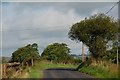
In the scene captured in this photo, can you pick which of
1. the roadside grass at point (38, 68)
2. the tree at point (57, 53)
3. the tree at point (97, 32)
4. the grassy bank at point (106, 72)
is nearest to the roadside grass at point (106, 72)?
the grassy bank at point (106, 72)

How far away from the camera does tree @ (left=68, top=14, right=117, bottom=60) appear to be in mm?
52688

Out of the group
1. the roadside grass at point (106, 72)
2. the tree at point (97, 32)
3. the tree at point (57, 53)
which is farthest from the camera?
the tree at point (57, 53)

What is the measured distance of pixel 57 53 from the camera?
105562mm

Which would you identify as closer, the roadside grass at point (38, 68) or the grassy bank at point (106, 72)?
the grassy bank at point (106, 72)

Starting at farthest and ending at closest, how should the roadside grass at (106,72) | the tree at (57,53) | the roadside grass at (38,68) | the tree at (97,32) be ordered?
the tree at (57,53), the tree at (97,32), the roadside grass at (38,68), the roadside grass at (106,72)

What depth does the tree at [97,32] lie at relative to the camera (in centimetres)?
5269

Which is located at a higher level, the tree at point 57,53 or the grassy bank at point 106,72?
the tree at point 57,53

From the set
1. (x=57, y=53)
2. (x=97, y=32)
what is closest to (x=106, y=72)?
(x=97, y=32)

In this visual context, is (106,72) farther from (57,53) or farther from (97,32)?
(57,53)

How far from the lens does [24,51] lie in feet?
346

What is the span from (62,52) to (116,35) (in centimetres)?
5442

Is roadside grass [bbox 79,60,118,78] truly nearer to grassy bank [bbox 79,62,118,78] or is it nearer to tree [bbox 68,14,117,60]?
grassy bank [bbox 79,62,118,78]

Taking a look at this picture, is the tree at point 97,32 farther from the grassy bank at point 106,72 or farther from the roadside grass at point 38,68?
the grassy bank at point 106,72

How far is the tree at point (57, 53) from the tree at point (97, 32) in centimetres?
4156
